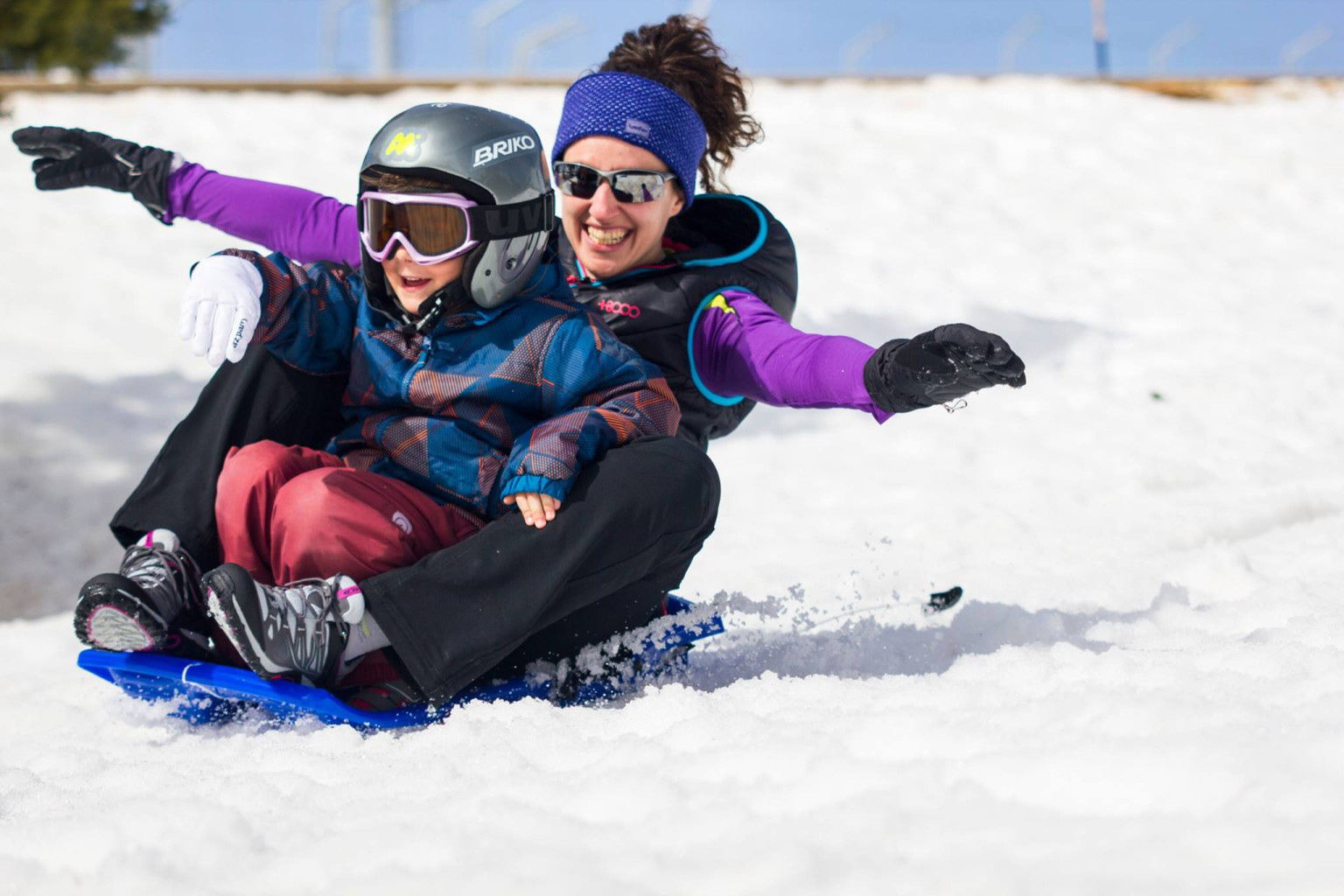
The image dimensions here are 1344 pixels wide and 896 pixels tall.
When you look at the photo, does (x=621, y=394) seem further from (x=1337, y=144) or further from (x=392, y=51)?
(x=392, y=51)

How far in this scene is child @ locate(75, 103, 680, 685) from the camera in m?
2.50

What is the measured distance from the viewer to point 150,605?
2.43 meters

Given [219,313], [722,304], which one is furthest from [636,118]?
[219,313]

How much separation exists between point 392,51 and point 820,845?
637 inches

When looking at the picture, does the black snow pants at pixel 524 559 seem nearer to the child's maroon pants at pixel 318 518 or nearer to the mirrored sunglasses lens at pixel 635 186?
the child's maroon pants at pixel 318 518

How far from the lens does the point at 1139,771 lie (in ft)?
5.24

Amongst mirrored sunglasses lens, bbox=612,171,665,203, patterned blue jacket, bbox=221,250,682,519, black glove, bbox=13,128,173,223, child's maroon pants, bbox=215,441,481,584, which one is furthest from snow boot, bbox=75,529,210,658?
mirrored sunglasses lens, bbox=612,171,665,203

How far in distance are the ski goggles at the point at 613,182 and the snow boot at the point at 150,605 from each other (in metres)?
1.27

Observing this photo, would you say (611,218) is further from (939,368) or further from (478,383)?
(939,368)

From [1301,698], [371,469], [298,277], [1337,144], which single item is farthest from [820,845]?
[1337,144]

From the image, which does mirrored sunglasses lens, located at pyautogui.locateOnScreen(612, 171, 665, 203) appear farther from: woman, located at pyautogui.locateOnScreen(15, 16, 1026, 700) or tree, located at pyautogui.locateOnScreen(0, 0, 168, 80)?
tree, located at pyautogui.locateOnScreen(0, 0, 168, 80)

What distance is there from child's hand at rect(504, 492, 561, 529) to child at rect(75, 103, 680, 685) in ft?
0.12

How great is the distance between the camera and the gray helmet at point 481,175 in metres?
2.59

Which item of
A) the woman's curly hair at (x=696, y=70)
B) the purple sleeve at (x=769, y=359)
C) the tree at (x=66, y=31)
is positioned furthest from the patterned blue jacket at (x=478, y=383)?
the tree at (x=66, y=31)
